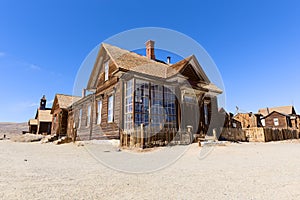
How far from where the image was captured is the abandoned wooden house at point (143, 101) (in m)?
10.9

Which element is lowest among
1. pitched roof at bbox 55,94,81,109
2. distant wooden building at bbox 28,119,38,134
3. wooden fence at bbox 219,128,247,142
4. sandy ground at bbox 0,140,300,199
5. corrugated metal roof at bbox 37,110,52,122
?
sandy ground at bbox 0,140,300,199

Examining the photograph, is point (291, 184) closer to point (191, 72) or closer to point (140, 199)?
→ point (140, 199)

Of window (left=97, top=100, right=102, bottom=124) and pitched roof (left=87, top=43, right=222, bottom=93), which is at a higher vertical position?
pitched roof (left=87, top=43, right=222, bottom=93)

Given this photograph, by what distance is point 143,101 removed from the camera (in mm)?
11523

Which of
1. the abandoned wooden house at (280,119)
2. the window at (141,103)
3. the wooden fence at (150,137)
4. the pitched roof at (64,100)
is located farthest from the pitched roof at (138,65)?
the abandoned wooden house at (280,119)

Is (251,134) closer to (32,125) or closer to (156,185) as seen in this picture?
(156,185)

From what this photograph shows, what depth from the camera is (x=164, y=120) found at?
480 inches

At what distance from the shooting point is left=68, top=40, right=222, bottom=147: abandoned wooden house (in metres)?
10.9

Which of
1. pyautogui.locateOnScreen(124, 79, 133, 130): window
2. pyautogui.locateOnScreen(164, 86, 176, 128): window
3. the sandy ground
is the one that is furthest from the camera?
pyautogui.locateOnScreen(164, 86, 176, 128): window

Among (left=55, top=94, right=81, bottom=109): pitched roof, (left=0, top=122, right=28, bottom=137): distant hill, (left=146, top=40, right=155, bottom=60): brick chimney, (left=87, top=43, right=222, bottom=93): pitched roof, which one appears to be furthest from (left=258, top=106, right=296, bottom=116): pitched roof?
(left=0, top=122, right=28, bottom=137): distant hill

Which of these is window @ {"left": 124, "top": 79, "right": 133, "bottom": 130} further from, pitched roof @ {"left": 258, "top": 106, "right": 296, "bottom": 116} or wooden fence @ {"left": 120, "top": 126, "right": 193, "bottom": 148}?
pitched roof @ {"left": 258, "top": 106, "right": 296, "bottom": 116}

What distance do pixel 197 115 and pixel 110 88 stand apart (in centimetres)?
698

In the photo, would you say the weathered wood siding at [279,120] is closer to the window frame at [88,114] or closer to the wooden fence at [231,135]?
the wooden fence at [231,135]

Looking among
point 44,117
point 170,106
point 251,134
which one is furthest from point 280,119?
point 44,117
